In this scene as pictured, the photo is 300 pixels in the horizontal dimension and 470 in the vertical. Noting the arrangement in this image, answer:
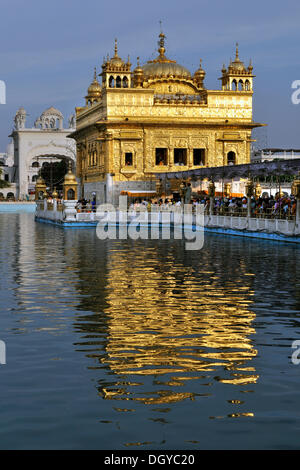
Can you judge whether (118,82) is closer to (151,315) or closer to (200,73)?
(200,73)

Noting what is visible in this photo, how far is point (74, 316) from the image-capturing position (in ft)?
28.8

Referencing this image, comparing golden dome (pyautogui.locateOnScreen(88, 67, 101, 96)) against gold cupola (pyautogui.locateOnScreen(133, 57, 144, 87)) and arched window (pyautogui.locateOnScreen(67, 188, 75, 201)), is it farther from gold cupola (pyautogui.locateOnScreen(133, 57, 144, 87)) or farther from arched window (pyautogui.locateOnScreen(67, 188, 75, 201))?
arched window (pyautogui.locateOnScreen(67, 188, 75, 201))

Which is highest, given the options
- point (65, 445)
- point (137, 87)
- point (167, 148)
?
point (137, 87)

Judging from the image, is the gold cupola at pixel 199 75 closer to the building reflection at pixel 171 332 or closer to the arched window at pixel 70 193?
the arched window at pixel 70 193

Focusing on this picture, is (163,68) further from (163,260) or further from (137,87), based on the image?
(163,260)

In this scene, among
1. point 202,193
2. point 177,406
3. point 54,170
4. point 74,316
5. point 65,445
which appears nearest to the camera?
point 65,445

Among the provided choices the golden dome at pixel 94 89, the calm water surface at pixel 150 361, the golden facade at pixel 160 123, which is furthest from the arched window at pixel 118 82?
the calm water surface at pixel 150 361

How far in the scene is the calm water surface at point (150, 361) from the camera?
4.77m

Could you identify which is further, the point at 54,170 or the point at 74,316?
Result: the point at 54,170

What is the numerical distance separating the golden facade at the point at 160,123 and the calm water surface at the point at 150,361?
3148 centimetres

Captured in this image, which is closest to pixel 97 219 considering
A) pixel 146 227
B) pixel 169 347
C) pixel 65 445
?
pixel 146 227

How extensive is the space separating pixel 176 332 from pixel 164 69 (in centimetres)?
4147

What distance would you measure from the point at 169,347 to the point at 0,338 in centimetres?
189

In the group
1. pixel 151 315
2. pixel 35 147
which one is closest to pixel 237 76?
pixel 151 315
